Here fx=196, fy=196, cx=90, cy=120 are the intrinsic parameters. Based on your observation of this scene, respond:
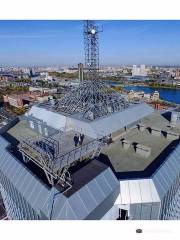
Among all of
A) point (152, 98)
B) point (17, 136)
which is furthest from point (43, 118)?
point (152, 98)

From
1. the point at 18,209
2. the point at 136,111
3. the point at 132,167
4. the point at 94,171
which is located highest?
the point at 136,111

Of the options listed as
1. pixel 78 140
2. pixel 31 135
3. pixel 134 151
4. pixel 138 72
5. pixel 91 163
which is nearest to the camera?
pixel 91 163

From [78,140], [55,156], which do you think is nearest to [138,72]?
[78,140]

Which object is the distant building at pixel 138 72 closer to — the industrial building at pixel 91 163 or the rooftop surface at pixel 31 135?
the industrial building at pixel 91 163

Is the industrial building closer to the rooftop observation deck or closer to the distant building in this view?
the rooftop observation deck

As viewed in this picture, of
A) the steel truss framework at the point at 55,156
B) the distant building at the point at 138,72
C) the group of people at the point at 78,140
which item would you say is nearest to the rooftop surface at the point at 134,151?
the steel truss framework at the point at 55,156

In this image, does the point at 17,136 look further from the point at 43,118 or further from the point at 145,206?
the point at 145,206

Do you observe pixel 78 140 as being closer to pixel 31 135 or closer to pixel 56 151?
pixel 56 151
